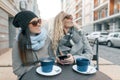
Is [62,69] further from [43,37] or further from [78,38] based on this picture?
[78,38]

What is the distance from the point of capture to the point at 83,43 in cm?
293

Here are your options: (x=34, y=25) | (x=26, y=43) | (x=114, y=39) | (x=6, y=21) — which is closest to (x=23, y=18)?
(x=34, y=25)

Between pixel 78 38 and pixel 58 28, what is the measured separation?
31cm

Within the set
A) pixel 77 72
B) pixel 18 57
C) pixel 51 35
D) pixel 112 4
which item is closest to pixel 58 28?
pixel 51 35

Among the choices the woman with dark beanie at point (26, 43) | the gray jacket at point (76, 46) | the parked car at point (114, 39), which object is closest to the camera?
the woman with dark beanie at point (26, 43)

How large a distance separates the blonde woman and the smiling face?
0.26 m

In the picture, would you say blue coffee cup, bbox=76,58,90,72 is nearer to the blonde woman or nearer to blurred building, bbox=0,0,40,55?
the blonde woman

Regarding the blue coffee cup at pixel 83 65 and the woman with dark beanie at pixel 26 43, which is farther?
the woman with dark beanie at pixel 26 43

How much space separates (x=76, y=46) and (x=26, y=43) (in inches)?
27.9

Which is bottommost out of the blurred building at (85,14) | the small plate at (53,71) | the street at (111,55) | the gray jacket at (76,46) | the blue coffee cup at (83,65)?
the street at (111,55)

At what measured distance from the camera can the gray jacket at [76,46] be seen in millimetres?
2793

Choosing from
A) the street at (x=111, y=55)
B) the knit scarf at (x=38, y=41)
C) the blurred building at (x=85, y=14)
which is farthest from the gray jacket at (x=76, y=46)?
the blurred building at (x=85, y=14)

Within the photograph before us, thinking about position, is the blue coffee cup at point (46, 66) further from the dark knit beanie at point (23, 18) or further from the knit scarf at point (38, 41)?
the dark knit beanie at point (23, 18)

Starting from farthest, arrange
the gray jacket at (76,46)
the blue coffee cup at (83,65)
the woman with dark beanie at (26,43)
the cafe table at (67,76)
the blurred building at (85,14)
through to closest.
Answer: the blurred building at (85,14) < the gray jacket at (76,46) < the woman with dark beanie at (26,43) < the blue coffee cup at (83,65) < the cafe table at (67,76)
